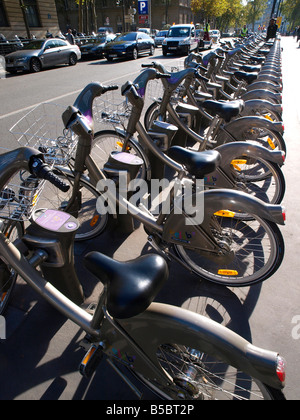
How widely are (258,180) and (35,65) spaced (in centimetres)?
1198

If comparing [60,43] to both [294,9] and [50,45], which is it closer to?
[50,45]

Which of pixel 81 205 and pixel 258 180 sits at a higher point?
pixel 81 205

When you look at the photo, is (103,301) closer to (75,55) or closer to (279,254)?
(279,254)

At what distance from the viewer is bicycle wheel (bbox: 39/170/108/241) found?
8.16 feet

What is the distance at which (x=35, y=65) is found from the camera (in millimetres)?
11828

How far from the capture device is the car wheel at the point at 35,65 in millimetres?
11655

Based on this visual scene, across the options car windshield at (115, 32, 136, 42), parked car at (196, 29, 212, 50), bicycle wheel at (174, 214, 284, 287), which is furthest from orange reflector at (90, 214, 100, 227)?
car windshield at (115, 32, 136, 42)

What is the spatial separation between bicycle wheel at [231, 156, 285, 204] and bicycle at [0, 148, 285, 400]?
Answer: 80.8 inches

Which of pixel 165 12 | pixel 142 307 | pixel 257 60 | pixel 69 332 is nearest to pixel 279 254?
pixel 142 307

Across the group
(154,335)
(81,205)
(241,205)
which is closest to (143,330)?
(154,335)

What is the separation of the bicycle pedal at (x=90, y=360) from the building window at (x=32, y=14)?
2985cm

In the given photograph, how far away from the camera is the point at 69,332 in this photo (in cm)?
199

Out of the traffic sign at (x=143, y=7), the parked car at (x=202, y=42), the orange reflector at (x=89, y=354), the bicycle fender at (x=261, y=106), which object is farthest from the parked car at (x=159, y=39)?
the orange reflector at (x=89, y=354)

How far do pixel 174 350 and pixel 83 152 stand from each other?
1510 mm
